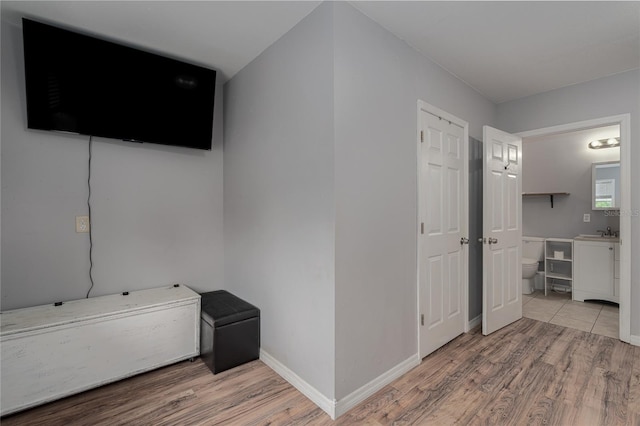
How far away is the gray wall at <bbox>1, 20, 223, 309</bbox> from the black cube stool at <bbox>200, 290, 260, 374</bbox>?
0.61 meters

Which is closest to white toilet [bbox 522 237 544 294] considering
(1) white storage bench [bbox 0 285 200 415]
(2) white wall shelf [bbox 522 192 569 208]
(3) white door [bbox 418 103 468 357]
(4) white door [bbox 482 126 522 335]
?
(2) white wall shelf [bbox 522 192 569 208]

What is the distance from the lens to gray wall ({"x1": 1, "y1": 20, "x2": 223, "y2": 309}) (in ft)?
6.85

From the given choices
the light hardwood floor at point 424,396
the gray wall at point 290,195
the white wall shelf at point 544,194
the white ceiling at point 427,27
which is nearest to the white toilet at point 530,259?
the white wall shelf at point 544,194

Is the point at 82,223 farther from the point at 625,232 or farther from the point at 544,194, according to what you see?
the point at 544,194

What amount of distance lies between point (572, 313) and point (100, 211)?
514 cm

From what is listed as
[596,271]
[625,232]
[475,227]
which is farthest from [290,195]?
[596,271]

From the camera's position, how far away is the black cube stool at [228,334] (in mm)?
2238

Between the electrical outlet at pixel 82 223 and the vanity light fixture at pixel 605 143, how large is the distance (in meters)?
6.20

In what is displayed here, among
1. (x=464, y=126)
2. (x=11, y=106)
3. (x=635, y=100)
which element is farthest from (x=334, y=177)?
(x=635, y=100)

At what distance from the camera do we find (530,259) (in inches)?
173

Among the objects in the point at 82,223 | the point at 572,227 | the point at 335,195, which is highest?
the point at 335,195

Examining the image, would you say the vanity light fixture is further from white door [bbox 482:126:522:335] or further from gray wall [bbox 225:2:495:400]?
gray wall [bbox 225:2:495:400]

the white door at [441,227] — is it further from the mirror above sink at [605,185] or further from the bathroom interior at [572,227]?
the mirror above sink at [605,185]

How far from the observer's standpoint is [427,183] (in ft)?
8.03
